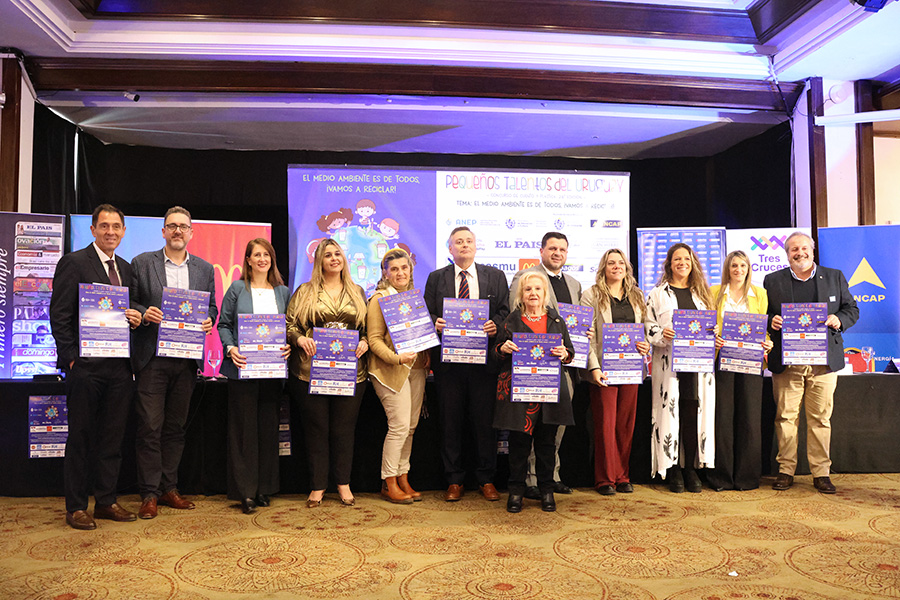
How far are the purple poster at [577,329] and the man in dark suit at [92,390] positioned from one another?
7.68 ft

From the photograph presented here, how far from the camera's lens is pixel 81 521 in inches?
123

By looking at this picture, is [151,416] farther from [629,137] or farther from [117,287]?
[629,137]

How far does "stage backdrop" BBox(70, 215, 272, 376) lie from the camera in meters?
5.76

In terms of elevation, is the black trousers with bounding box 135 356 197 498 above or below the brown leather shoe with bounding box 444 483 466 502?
above

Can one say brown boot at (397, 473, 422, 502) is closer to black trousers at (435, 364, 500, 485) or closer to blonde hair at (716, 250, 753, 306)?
black trousers at (435, 364, 500, 485)

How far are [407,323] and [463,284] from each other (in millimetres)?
532

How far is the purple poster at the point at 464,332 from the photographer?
3.61 metres

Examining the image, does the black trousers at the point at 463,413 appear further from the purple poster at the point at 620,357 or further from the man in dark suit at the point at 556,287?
the purple poster at the point at 620,357

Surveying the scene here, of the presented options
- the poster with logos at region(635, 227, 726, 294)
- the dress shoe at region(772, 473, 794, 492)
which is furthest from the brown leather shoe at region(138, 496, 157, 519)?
the poster with logos at region(635, 227, 726, 294)

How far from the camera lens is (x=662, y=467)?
12.8 ft

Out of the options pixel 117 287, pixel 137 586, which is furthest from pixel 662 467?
pixel 117 287

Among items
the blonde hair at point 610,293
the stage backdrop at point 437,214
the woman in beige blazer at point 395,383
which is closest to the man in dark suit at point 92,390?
the woman in beige blazer at point 395,383

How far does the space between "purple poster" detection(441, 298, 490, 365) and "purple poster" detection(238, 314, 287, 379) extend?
2.99 ft

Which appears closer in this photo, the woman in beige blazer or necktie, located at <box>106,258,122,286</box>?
necktie, located at <box>106,258,122,286</box>
